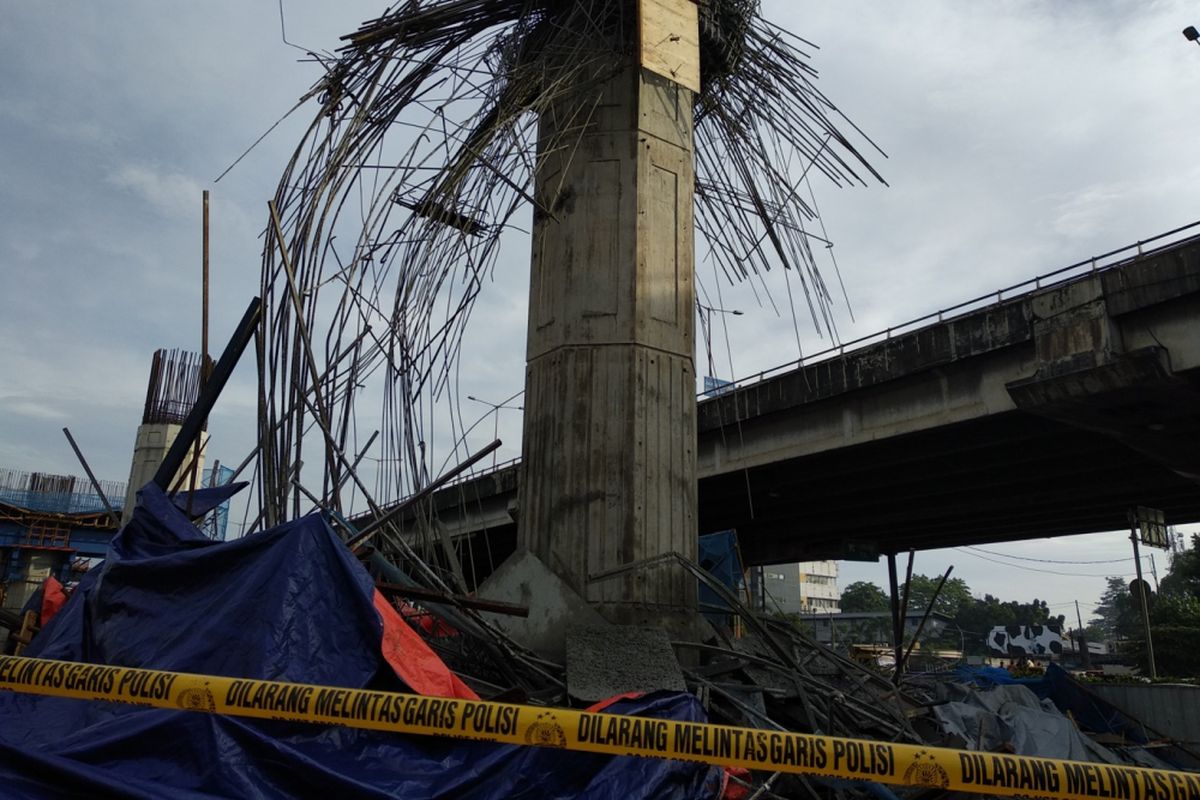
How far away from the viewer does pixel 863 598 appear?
106 metres

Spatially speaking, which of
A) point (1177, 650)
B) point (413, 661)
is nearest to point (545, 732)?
point (413, 661)

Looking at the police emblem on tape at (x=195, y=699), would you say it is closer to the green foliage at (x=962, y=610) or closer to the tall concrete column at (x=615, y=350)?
the tall concrete column at (x=615, y=350)

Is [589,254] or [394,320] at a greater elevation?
[589,254]

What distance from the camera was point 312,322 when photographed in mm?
4609

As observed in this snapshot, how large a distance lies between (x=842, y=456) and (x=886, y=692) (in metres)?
11.2

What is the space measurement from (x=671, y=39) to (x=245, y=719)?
488cm

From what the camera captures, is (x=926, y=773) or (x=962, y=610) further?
(x=962, y=610)

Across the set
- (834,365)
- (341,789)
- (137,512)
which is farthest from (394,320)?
(834,365)

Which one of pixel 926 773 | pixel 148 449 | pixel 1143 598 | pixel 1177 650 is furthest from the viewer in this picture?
pixel 1177 650

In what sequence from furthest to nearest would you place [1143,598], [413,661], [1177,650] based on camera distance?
[1177,650] < [1143,598] < [413,661]

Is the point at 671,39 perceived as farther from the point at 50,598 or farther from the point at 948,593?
the point at 948,593

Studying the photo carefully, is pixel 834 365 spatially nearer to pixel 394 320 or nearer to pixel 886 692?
pixel 886 692

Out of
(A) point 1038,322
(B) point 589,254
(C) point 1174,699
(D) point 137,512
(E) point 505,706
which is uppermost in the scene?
(A) point 1038,322

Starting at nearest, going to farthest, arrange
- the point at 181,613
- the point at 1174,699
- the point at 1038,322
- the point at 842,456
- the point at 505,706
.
Answer: the point at 505,706
the point at 181,613
the point at 1174,699
the point at 1038,322
the point at 842,456
